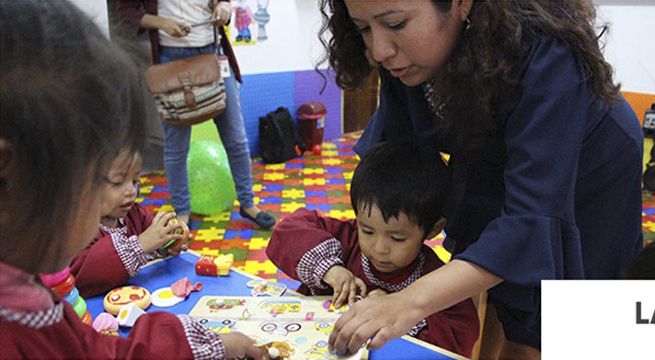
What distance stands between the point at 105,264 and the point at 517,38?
827mm

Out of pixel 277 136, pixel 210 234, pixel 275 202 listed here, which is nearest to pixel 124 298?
pixel 210 234

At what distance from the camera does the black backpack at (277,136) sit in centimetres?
360

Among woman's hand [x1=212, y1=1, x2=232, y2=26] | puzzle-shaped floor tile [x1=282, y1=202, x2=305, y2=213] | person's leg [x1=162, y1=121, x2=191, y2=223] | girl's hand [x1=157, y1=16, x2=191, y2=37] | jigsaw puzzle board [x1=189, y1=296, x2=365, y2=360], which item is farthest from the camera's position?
puzzle-shaped floor tile [x1=282, y1=202, x2=305, y2=213]

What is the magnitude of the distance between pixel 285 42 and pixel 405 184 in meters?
2.84

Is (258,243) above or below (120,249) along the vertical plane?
below

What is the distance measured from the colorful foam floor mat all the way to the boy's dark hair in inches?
41.0

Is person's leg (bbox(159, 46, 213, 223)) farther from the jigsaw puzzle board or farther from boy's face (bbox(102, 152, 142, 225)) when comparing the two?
boy's face (bbox(102, 152, 142, 225))

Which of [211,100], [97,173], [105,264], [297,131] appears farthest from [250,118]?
[97,173]

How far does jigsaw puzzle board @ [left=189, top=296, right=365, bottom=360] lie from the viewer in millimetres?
871

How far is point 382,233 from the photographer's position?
1.06m

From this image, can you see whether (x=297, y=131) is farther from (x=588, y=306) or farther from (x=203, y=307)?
(x=588, y=306)

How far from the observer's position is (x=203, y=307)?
991mm

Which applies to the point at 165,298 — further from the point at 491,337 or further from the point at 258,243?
the point at 258,243

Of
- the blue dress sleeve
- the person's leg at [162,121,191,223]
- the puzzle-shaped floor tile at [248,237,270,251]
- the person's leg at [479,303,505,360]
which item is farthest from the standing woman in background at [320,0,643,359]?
the puzzle-shaped floor tile at [248,237,270,251]
